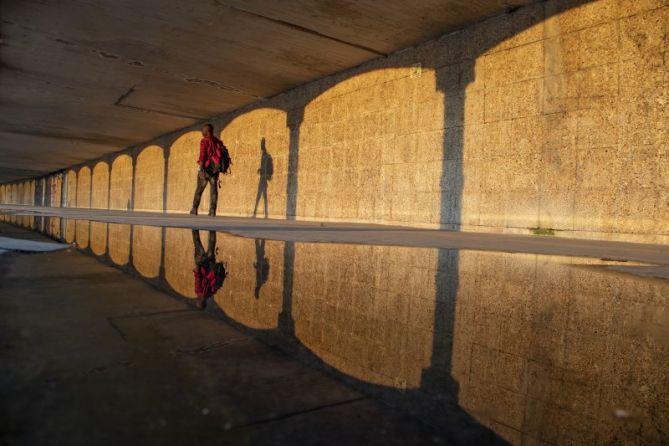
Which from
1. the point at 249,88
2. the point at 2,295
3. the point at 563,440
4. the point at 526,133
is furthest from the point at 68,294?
the point at 249,88

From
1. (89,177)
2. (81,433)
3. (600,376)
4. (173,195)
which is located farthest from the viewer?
(89,177)

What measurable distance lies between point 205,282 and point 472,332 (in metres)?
1.05

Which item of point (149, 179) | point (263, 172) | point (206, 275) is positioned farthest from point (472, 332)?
point (149, 179)

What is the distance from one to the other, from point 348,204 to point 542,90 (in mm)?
4489

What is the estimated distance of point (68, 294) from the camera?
1520 millimetres

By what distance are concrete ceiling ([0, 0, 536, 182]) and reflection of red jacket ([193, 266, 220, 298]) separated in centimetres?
598

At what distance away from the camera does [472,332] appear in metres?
1.31

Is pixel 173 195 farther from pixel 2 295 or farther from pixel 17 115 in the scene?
pixel 2 295

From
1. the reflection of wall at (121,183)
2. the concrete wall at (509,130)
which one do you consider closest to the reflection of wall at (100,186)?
the reflection of wall at (121,183)

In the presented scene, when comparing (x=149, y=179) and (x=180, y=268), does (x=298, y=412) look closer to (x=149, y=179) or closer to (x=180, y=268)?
(x=180, y=268)

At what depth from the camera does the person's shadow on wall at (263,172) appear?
12672 mm

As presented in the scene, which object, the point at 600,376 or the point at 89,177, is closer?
the point at 600,376

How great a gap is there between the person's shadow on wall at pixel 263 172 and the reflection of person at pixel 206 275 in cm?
979

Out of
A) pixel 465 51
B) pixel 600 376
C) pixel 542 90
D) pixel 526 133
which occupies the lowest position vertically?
pixel 600 376
